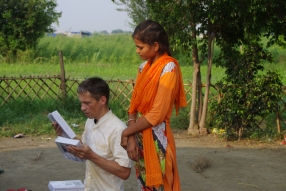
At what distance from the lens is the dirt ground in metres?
5.63

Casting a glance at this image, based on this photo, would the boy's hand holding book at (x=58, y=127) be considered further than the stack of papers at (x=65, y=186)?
No

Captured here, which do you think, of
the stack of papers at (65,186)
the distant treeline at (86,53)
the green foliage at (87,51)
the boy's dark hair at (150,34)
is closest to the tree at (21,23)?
the distant treeline at (86,53)

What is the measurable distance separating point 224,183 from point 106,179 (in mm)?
3117

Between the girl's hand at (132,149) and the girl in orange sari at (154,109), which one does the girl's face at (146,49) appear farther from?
the girl's hand at (132,149)

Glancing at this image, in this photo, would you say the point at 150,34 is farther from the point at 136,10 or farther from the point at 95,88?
the point at 136,10

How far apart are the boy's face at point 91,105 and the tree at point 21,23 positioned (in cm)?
A: 1812

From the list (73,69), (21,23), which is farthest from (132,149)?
(21,23)

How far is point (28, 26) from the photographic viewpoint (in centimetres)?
2028

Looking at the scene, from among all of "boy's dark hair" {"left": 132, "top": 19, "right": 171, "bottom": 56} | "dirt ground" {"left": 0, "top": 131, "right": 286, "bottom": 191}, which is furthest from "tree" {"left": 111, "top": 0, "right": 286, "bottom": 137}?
"boy's dark hair" {"left": 132, "top": 19, "right": 171, "bottom": 56}

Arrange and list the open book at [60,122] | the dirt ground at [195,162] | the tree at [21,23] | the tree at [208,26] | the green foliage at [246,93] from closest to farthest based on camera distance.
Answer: the open book at [60,122]
the dirt ground at [195,162]
the tree at [208,26]
the green foliage at [246,93]
the tree at [21,23]

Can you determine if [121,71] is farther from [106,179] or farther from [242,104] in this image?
[106,179]

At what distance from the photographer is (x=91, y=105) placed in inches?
112

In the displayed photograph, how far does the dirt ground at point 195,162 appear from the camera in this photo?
18.5 feet

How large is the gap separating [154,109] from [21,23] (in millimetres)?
18512
